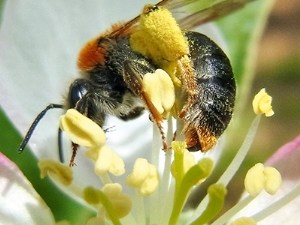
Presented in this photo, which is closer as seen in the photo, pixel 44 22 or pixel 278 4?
pixel 44 22

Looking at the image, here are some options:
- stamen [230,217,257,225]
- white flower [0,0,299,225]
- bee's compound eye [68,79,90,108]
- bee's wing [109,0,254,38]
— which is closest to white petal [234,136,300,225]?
white flower [0,0,299,225]

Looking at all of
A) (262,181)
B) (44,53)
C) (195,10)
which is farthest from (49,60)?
(262,181)

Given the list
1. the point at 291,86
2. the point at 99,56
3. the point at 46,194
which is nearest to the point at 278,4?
the point at 291,86

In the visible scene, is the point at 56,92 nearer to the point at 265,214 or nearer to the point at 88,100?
the point at 88,100

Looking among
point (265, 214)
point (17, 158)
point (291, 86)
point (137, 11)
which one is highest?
Answer: point (137, 11)

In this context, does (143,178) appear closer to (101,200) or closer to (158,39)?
(101,200)

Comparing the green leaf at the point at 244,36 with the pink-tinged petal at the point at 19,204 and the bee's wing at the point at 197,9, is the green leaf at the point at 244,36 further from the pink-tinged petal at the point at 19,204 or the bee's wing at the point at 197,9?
the pink-tinged petal at the point at 19,204
